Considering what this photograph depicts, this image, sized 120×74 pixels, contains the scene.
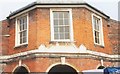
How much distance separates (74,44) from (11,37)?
15.0 feet

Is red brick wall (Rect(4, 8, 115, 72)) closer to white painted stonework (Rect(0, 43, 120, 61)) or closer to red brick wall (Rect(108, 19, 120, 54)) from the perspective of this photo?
white painted stonework (Rect(0, 43, 120, 61))

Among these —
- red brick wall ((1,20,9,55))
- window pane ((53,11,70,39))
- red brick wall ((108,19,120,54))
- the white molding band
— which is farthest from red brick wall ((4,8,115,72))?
red brick wall ((108,19,120,54))

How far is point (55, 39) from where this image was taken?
1778cm

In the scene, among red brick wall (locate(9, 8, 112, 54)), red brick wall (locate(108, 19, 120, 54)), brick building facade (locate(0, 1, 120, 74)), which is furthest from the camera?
red brick wall (locate(108, 19, 120, 54))

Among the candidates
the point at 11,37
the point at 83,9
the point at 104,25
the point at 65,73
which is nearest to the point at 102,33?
the point at 104,25

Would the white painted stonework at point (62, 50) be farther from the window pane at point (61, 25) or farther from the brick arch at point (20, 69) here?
the brick arch at point (20, 69)

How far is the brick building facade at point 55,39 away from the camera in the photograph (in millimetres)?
17328

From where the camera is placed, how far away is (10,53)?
63.6ft

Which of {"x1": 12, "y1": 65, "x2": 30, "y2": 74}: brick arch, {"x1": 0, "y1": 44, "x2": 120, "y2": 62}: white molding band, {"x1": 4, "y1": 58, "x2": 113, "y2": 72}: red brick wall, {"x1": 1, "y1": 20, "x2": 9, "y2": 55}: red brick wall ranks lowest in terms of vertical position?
{"x1": 12, "y1": 65, "x2": 30, "y2": 74}: brick arch

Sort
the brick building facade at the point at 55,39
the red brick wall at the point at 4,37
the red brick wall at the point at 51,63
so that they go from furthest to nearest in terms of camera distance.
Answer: the red brick wall at the point at 4,37
the brick building facade at the point at 55,39
the red brick wall at the point at 51,63

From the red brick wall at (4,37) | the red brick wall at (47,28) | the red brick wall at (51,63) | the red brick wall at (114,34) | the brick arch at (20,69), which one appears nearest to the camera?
the red brick wall at (51,63)

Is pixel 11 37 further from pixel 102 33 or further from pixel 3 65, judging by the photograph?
pixel 102 33

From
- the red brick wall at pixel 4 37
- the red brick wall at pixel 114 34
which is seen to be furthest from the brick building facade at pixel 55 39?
the red brick wall at pixel 114 34

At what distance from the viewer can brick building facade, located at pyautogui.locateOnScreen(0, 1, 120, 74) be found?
56.9ft
